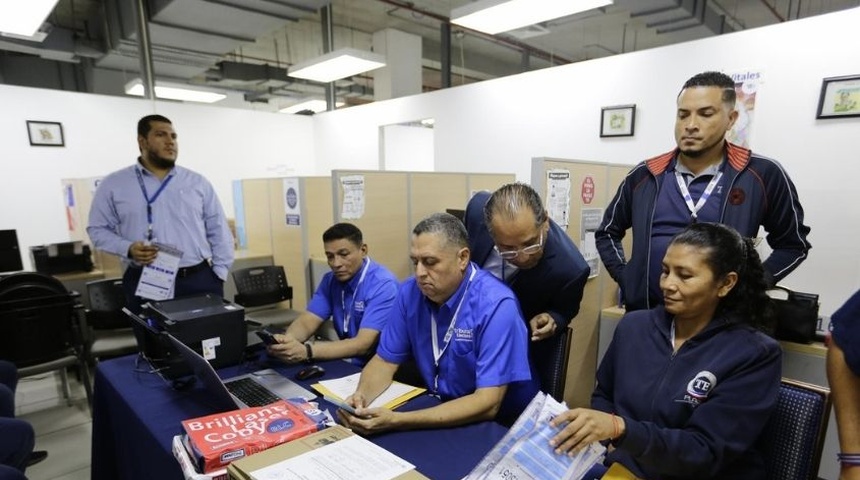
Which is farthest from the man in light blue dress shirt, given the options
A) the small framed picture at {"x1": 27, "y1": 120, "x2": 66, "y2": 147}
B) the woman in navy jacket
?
the small framed picture at {"x1": 27, "y1": 120, "x2": 66, "y2": 147}

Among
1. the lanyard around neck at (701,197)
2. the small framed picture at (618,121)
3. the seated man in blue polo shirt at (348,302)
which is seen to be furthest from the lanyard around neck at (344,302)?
the small framed picture at (618,121)

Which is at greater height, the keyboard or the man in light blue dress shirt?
the man in light blue dress shirt

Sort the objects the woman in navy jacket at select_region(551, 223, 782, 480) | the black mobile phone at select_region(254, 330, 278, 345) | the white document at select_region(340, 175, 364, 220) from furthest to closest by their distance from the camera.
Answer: the white document at select_region(340, 175, 364, 220), the black mobile phone at select_region(254, 330, 278, 345), the woman in navy jacket at select_region(551, 223, 782, 480)

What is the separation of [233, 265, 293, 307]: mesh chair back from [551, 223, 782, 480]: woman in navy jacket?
2.99 meters

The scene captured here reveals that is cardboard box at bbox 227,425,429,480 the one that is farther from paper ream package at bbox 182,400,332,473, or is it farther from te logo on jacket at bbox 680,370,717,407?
te logo on jacket at bbox 680,370,717,407

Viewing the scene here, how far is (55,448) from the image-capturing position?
102 inches

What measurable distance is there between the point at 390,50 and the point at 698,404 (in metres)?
5.90

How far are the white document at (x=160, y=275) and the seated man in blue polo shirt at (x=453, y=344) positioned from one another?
1.45m

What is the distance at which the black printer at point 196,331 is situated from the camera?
1633mm

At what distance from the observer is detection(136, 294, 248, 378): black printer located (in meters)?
1.63

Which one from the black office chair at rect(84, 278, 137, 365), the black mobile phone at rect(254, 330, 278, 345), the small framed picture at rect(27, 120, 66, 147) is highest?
the small framed picture at rect(27, 120, 66, 147)

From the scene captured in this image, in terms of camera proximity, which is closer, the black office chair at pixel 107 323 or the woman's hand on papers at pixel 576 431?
the woman's hand on papers at pixel 576 431

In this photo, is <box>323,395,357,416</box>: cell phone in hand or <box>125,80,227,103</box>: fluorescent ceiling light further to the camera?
<box>125,80,227,103</box>: fluorescent ceiling light

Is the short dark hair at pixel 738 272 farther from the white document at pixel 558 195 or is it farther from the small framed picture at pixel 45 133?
the small framed picture at pixel 45 133
